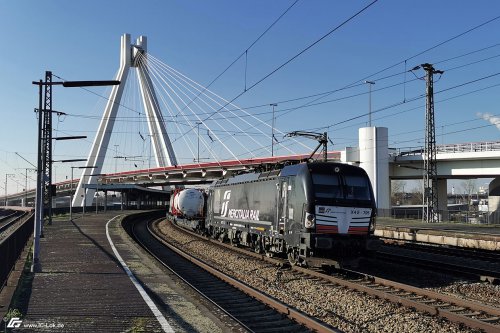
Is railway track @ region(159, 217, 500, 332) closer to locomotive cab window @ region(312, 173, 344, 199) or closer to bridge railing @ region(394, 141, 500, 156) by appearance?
locomotive cab window @ region(312, 173, 344, 199)

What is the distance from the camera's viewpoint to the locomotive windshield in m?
14.2

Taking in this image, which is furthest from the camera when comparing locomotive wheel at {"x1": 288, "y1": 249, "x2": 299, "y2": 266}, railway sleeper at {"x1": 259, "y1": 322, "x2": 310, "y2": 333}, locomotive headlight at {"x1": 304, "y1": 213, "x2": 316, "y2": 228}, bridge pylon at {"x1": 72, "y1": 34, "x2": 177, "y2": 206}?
bridge pylon at {"x1": 72, "y1": 34, "x2": 177, "y2": 206}

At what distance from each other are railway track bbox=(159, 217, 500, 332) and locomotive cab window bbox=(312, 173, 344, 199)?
2249 millimetres

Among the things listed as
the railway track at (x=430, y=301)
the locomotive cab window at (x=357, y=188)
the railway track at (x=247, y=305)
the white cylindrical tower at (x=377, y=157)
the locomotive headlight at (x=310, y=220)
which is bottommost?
the railway track at (x=247, y=305)

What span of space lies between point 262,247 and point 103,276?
7312mm

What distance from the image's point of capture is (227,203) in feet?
76.5

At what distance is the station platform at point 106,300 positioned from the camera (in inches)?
320

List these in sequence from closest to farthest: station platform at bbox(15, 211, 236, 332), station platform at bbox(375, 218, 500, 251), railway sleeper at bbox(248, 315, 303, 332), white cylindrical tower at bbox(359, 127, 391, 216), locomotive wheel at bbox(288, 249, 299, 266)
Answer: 1. station platform at bbox(15, 211, 236, 332)
2. railway sleeper at bbox(248, 315, 303, 332)
3. locomotive wheel at bbox(288, 249, 299, 266)
4. station platform at bbox(375, 218, 500, 251)
5. white cylindrical tower at bbox(359, 127, 391, 216)

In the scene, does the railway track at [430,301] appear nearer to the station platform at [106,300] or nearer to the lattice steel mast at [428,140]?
the station platform at [106,300]

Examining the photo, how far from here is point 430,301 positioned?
10.4 m

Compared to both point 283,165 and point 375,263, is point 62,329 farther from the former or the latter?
point 375,263

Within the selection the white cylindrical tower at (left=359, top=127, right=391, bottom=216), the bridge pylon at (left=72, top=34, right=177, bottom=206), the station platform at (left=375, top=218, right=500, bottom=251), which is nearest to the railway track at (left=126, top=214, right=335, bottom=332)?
the station platform at (left=375, top=218, right=500, bottom=251)

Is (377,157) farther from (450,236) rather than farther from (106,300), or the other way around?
(106,300)

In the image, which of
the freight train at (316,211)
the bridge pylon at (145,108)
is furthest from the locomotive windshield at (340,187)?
the bridge pylon at (145,108)
